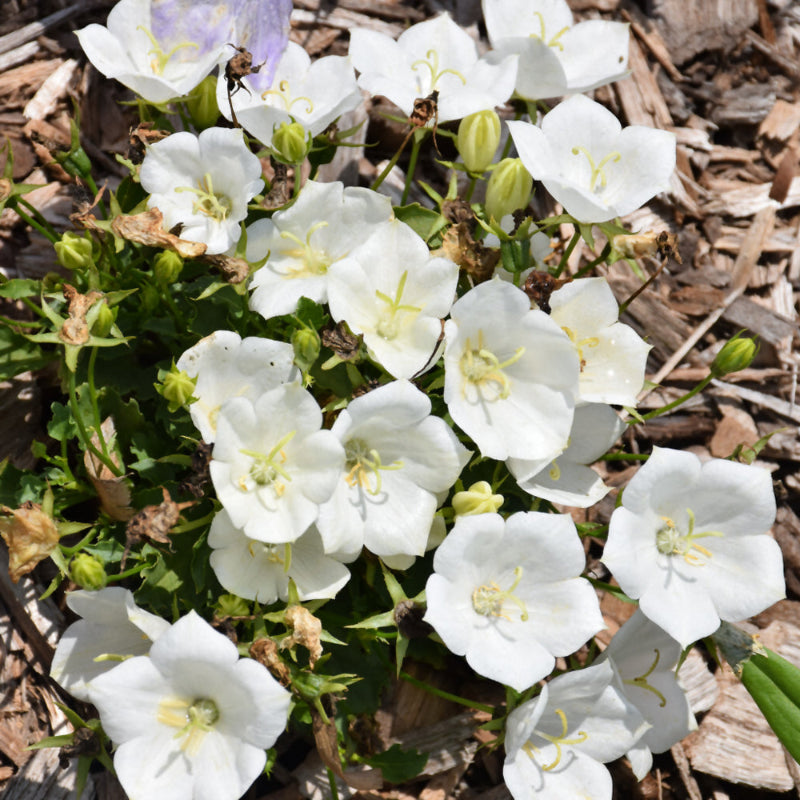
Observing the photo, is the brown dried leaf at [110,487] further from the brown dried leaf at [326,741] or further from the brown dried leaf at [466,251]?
the brown dried leaf at [466,251]

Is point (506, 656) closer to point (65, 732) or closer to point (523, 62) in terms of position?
point (65, 732)

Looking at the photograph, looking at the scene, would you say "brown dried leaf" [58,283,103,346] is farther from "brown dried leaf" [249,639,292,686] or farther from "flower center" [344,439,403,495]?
"brown dried leaf" [249,639,292,686]

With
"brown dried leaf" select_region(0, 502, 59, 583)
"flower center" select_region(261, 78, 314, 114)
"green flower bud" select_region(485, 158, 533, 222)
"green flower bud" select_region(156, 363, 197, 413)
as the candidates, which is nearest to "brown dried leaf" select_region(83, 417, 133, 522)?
"brown dried leaf" select_region(0, 502, 59, 583)

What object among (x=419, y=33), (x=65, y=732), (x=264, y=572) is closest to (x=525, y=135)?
(x=419, y=33)

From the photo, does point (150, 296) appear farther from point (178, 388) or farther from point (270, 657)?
point (270, 657)

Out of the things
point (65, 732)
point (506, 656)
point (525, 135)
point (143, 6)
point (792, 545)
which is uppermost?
point (143, 6)
